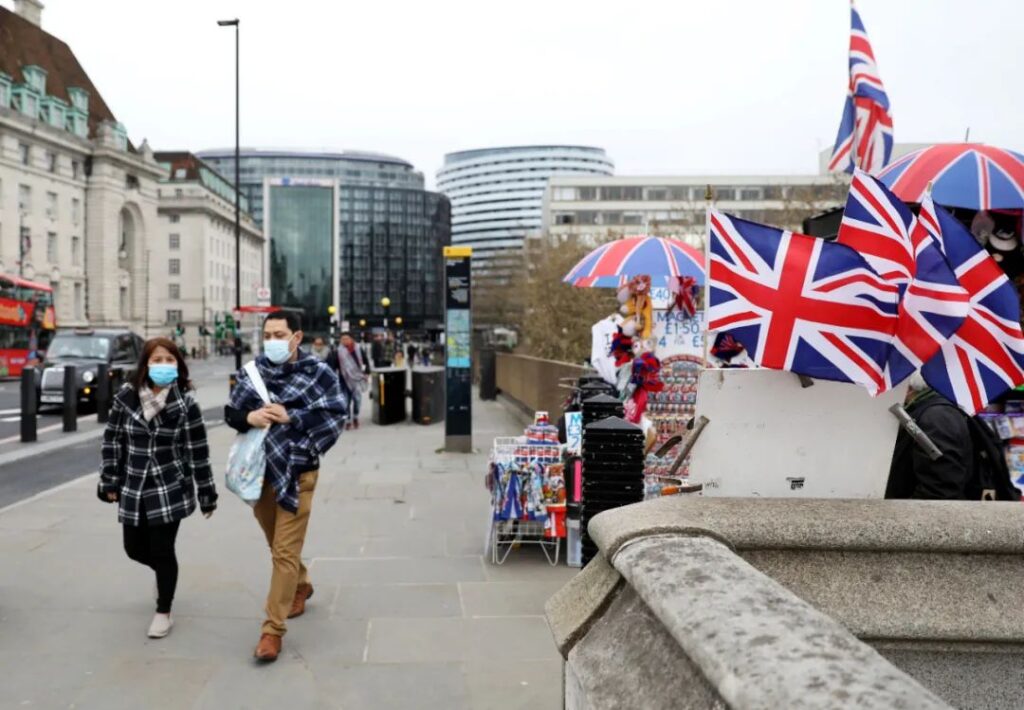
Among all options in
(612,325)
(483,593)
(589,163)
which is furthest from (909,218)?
(589,163)

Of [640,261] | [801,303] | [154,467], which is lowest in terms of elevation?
[154,467]

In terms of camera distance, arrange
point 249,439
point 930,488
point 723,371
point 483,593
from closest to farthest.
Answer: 1. point 723,371
2. point 930,488
3. point 249,439
4. point 483,593

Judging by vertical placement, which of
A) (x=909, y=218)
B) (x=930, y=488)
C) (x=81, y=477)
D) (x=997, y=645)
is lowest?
(x=81, y=477)

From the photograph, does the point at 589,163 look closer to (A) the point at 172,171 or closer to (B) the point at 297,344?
(A) the point at 172,171

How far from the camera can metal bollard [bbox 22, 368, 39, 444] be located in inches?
A: 571

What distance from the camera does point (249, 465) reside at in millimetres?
5004

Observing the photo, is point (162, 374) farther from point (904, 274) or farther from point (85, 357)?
point (85, 357)

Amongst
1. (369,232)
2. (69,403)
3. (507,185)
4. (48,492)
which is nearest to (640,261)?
(48,492)

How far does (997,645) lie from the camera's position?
2562 millimetres

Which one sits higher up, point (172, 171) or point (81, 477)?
point (172, 171)

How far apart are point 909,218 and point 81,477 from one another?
10.8 meters

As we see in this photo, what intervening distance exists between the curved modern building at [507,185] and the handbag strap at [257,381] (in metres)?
168

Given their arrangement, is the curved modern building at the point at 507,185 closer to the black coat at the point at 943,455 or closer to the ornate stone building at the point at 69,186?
the ornate stone building at the point at 69,186

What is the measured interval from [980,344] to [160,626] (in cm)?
450
